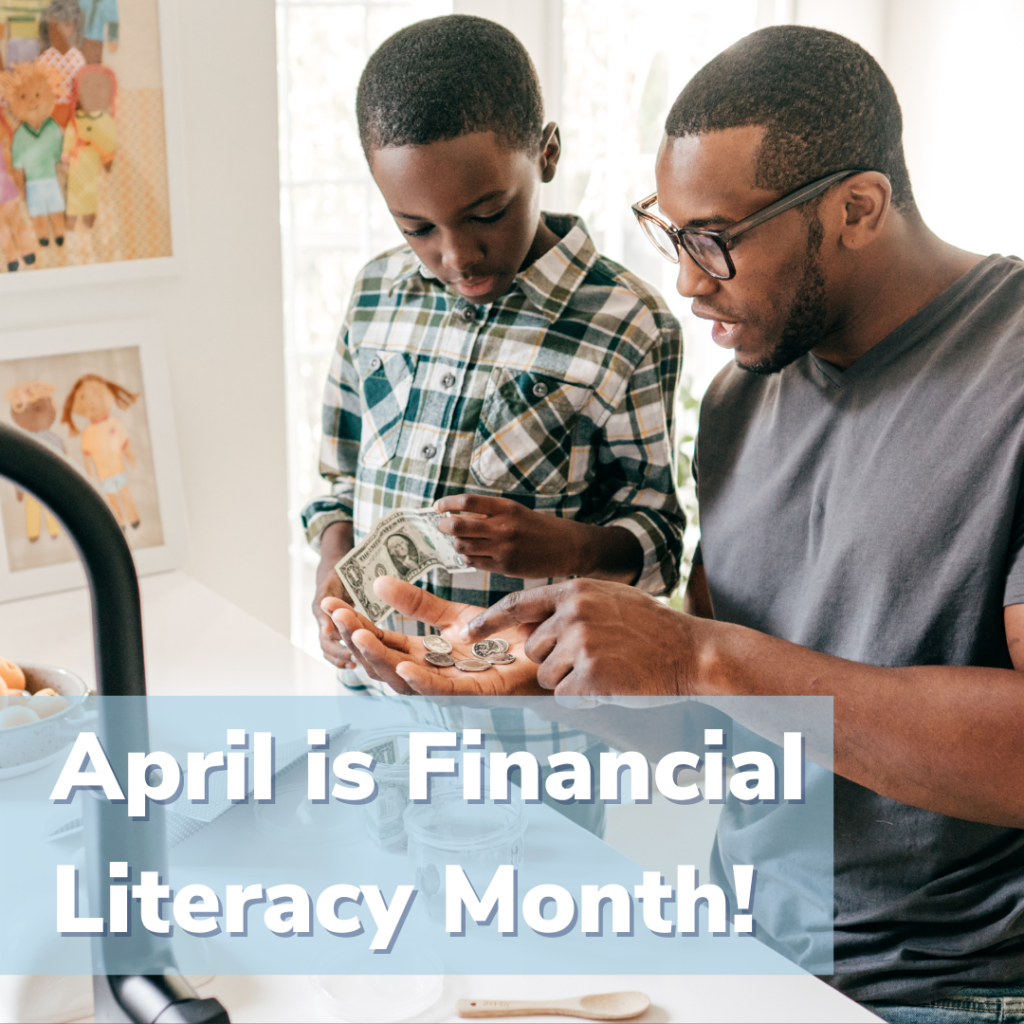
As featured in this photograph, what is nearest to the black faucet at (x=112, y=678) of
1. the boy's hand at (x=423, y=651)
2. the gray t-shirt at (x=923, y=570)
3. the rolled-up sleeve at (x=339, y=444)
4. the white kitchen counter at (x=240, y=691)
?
the white kitchen counter at (x=240, y=691)

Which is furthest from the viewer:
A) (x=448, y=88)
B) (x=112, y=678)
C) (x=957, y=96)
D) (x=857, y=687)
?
(x=957, y=96)

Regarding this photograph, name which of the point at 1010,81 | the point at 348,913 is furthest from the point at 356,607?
the point at 1010,81

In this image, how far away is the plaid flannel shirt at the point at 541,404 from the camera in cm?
157

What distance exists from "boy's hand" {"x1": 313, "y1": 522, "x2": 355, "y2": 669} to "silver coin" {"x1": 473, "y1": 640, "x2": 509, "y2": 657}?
180 millimetres

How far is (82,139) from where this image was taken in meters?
1.84

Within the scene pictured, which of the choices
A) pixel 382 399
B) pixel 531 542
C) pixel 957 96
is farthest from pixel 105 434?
pixel 957 96

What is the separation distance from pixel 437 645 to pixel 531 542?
8.1 inches

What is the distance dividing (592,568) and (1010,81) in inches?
90.0

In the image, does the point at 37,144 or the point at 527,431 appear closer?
the point at 527,431

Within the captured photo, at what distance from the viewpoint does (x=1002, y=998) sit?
1.07 m

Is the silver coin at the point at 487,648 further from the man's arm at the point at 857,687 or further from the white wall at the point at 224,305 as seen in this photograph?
the white wall at the point at 224,305

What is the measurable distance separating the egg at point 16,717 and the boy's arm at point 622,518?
21.5 inches

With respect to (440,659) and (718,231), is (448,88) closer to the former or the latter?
(718,231)

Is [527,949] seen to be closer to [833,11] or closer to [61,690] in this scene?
[61,690]
